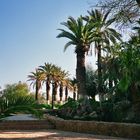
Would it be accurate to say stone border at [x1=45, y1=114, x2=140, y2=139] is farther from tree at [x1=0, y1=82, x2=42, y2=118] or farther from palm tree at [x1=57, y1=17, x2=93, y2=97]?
palm tree at [x1=57, y1=17, x2=93, y2=97]

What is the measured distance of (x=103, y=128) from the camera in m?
20.9

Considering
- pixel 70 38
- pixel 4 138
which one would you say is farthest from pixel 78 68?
pixel 4 138

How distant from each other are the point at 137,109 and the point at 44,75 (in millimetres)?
49325

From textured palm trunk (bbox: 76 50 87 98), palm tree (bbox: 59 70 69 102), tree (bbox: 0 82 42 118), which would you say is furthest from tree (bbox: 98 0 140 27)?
palm tree (bbox: 59 70 69 102)

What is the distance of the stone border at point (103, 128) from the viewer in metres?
Answer: 19.1

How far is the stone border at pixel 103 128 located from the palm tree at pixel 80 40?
17428mm

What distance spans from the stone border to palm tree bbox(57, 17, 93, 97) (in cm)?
1743

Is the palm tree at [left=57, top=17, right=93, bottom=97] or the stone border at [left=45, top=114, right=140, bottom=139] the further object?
the palm tree at [left=57, top=17, right=93, bottom=97]

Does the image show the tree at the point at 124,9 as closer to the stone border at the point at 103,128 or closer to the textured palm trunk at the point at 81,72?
the stone border at the point at 103,128

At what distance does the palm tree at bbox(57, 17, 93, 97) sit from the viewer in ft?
139

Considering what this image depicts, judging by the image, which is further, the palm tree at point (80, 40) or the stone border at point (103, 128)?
the palm tree at point (80, 40)

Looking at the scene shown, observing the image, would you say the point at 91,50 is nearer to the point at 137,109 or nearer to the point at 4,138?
the point at 137,109

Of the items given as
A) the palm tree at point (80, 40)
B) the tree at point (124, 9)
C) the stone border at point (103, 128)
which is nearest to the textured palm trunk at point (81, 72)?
the palm tree at point (80, 40)

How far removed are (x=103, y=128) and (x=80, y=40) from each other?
2369 centimetres
